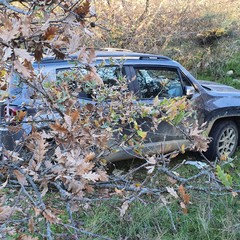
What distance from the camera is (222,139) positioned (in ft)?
17.6

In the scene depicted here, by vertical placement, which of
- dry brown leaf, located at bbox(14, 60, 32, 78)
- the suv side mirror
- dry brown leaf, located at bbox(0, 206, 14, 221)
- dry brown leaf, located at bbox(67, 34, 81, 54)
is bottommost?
the suv side mirror

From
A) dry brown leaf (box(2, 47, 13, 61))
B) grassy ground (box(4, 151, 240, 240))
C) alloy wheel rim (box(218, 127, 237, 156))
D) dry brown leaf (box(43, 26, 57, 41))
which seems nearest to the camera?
dry brown leaf (box(2, 47, 13, 61))

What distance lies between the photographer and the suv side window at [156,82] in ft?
15.3

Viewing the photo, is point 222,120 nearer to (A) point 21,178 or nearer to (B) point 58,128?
(B) point 58,128

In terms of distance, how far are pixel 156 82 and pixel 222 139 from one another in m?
1.39

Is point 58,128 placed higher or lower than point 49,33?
lower

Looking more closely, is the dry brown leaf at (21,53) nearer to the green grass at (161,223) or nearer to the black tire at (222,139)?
the green grass at (161,223)

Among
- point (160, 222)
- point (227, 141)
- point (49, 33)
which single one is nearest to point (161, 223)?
point (160, 222)

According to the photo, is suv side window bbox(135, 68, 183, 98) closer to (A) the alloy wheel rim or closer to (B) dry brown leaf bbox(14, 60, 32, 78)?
(A) the alloy wheel rim

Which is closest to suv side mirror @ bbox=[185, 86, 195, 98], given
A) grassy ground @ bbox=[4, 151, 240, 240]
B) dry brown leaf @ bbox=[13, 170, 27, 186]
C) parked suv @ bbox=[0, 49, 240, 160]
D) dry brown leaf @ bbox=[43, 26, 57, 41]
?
parked suv @ bbox=[0, 49, 240, 160]

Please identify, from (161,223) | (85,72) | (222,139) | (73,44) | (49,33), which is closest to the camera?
(49,33)

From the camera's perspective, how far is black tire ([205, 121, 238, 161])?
207 inches

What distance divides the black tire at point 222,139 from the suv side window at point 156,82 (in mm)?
813

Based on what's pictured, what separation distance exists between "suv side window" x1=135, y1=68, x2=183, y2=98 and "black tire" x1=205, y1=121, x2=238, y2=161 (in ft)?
2.67
